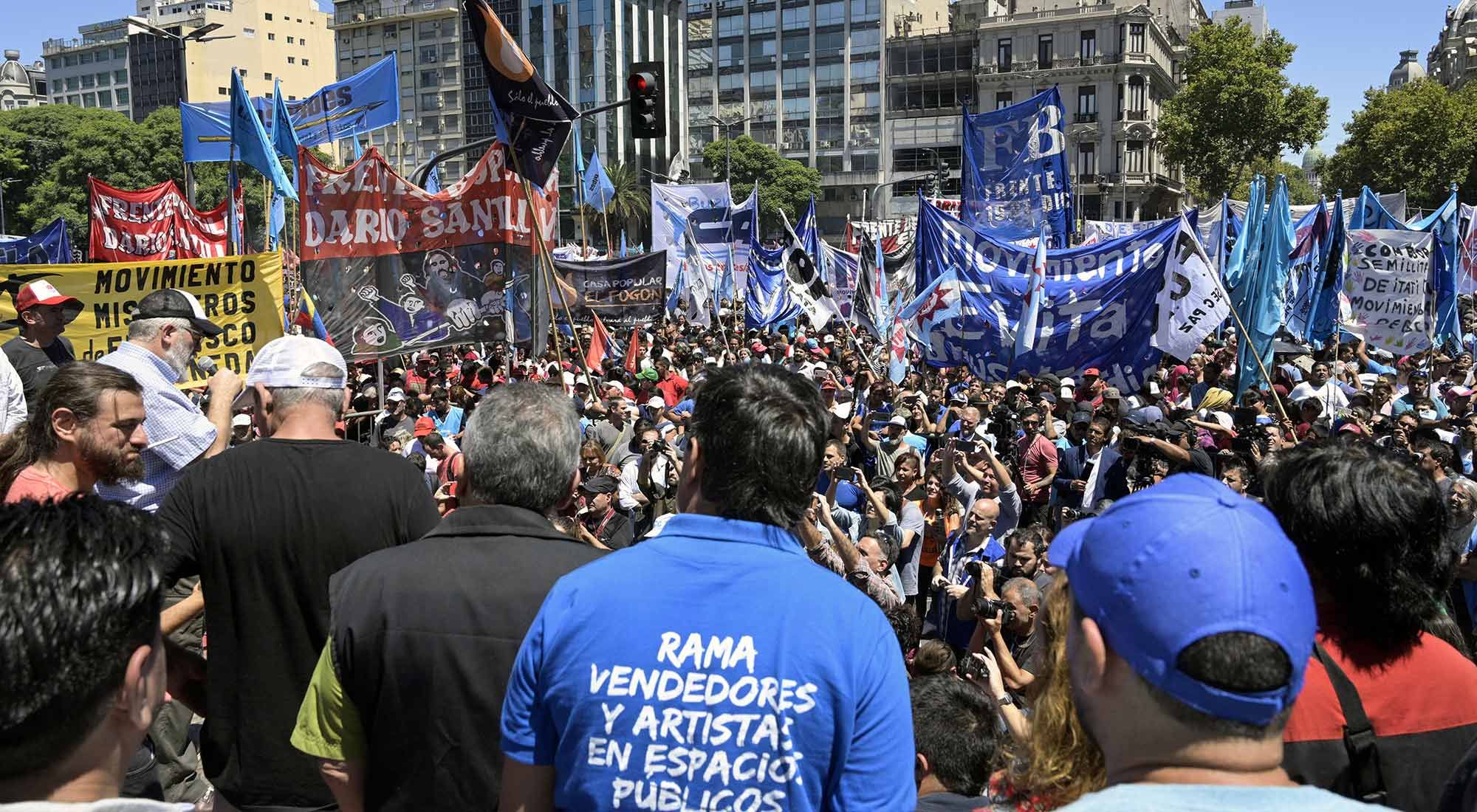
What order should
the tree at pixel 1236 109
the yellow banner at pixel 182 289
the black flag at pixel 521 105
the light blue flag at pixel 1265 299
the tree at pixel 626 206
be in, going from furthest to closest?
the tree at pixel 626 206 → the tree at pixel 1236 109 → the light blue flag at pixel 1265 299 → the black flag at pixel 521 105 → the yellow banner at pixel 182 289

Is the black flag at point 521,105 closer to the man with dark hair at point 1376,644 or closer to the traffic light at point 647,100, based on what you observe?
the traffic light at point 647,100

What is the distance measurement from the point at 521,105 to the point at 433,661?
6.35m

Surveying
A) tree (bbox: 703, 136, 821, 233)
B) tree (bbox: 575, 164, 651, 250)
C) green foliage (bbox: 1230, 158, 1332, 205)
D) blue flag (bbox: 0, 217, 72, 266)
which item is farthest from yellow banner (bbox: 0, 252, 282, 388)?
tree (bbox: 575, 164, 651, 250)

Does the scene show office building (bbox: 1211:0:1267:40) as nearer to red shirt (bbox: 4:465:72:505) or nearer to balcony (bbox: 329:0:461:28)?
balcony (bbox: 329:0:461:28)

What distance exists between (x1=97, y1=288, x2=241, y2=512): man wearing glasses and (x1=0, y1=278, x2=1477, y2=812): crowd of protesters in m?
0.01

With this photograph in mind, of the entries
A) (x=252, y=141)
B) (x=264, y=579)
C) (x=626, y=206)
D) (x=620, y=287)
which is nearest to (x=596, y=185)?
(x=620, y=287)

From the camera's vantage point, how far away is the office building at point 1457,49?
11181 cm

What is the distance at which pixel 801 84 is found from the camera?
289ft

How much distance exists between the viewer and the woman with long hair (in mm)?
1777

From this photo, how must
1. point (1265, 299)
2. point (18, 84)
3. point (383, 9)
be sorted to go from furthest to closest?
point (18, 84), point (383, 9), point (1265, 299)

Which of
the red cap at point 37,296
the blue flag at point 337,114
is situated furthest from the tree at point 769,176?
the red cap at point 37,296

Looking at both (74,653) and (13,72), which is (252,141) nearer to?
(74,653)

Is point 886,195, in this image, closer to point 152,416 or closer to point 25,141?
point 25,141

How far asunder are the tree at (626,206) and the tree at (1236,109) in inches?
1448
